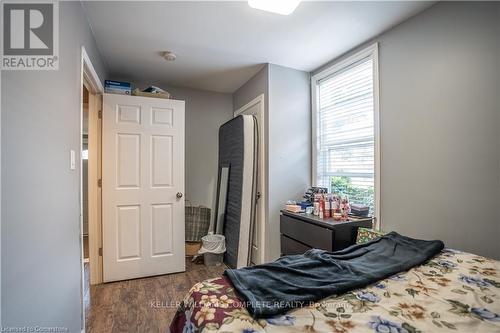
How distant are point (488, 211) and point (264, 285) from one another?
1514 mm

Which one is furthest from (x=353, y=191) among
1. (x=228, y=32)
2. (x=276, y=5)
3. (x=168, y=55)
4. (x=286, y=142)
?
(x=168, y=55)

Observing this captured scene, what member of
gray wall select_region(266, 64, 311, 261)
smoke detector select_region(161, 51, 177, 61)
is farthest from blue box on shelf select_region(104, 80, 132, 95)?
gray wall select_region(266, 64, 311, 261)

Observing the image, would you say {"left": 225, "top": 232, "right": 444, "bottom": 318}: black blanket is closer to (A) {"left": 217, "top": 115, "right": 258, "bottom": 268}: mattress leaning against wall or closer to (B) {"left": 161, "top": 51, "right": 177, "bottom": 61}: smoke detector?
(A) {"left": 217, "top": 115, "right": 258, "bottom": 268}: mattress leaning against wall

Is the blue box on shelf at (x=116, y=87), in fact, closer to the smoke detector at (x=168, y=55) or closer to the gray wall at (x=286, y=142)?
the smoke detector at (x=168, y=55)

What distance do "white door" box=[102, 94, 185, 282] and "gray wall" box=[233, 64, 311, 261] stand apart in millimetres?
1052

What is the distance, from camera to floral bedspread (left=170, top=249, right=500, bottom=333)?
84 cm

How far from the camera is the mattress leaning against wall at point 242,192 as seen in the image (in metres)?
2.87

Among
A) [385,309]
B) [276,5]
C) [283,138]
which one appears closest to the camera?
[385,309]

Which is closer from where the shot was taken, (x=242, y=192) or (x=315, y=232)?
(x=315, y=232)

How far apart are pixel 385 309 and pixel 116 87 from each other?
10.3ft

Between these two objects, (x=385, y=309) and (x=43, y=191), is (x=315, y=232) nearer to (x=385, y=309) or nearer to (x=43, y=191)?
(x=385, y=309)

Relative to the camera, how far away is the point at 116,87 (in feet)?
9.27

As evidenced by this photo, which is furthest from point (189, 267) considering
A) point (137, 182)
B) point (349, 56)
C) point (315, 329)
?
point (349, 56)

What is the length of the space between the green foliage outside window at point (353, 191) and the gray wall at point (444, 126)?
18cm
